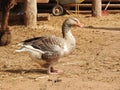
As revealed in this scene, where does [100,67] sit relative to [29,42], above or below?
below

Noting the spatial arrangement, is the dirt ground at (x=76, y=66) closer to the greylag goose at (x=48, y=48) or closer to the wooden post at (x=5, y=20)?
the wooden post at (x=5, y=20)

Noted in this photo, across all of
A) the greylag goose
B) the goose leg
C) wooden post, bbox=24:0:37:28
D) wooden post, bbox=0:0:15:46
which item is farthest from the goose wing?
wooden post, bbox=24:0:37:28

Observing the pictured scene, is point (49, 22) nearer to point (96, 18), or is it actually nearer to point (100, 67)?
point (96, 18)

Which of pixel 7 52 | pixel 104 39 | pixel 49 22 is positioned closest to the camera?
pixel 7 52

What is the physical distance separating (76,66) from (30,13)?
4714mm

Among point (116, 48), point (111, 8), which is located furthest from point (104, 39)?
point (111, 8)

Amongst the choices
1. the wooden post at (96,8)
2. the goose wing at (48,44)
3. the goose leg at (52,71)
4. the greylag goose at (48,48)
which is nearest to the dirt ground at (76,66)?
the goose leg at (52,71)

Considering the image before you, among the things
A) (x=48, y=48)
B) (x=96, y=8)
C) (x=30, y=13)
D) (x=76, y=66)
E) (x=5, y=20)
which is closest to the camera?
(x=48, y=48)

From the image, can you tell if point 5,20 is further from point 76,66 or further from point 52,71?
point 52,71

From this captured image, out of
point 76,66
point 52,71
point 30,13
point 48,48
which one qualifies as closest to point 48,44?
point 48,48

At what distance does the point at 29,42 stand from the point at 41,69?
29.9 inches

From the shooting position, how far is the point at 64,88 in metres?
6.50

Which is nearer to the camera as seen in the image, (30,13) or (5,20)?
(5,20)

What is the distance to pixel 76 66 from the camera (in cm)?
804
